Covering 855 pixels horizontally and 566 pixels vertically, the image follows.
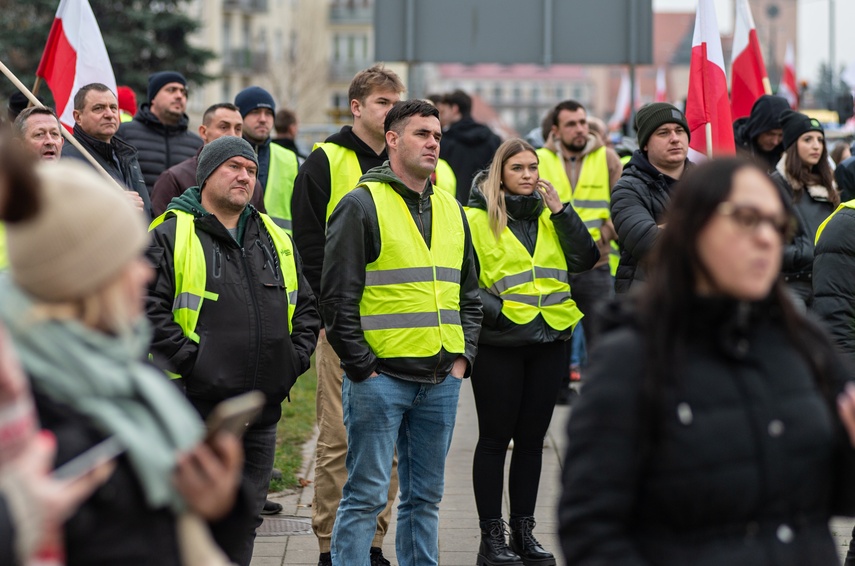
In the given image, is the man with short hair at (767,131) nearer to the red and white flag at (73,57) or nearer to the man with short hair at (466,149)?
the man with short hair at (466,149)

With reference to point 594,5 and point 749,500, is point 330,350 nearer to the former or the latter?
point 749,500

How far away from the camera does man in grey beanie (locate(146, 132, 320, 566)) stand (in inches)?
207

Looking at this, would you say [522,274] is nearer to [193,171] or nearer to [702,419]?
[193,171]

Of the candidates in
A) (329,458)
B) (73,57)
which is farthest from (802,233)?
(73,57)

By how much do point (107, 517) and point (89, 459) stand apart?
144 millimetres

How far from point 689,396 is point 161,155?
667 centimetres

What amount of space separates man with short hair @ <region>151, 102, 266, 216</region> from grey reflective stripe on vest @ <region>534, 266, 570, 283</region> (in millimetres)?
1779

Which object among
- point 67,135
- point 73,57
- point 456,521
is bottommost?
point 456,521

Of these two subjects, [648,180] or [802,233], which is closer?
[648,180]

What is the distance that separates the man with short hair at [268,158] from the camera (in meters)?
8.88

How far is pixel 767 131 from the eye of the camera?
8.53 metres

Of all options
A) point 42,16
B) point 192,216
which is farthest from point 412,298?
point 42,16

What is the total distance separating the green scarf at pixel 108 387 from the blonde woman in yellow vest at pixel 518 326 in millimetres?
3915

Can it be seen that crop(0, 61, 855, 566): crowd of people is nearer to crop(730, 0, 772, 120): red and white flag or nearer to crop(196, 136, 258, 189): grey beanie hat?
crop(196, 136, 258, 189): grey beanie hat
